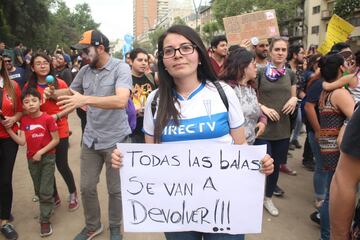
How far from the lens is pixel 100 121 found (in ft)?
10.8

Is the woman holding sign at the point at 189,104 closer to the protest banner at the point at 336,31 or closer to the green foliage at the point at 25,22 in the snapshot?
the protest banner at the point at 336,31

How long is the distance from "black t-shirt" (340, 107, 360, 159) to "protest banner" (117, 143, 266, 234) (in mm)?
600

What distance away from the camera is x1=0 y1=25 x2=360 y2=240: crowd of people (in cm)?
208

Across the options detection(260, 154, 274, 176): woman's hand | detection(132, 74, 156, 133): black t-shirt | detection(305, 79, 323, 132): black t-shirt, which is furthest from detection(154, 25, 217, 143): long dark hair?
detection(132, 74, 156, 133): black t-shirt

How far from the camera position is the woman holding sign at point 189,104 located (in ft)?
6.77

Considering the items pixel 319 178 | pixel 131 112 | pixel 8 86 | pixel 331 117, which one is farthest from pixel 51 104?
pixel 319 178

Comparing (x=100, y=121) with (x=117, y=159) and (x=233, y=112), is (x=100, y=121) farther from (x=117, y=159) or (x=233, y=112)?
(x=233, y=112)

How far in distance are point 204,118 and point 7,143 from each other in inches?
101

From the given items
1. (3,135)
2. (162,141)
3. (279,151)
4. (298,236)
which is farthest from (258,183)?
(3,135)

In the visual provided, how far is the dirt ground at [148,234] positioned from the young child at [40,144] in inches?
10.7

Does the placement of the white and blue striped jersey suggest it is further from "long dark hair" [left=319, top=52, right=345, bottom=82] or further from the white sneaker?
the white sneaker

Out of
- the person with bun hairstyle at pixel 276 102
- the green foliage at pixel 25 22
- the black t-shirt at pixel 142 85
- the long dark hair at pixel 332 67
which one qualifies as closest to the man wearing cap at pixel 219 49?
the black t-shirt at pixel 142 85

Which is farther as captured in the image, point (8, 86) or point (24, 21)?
point (24, 21)

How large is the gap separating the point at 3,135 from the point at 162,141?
2.30 m
